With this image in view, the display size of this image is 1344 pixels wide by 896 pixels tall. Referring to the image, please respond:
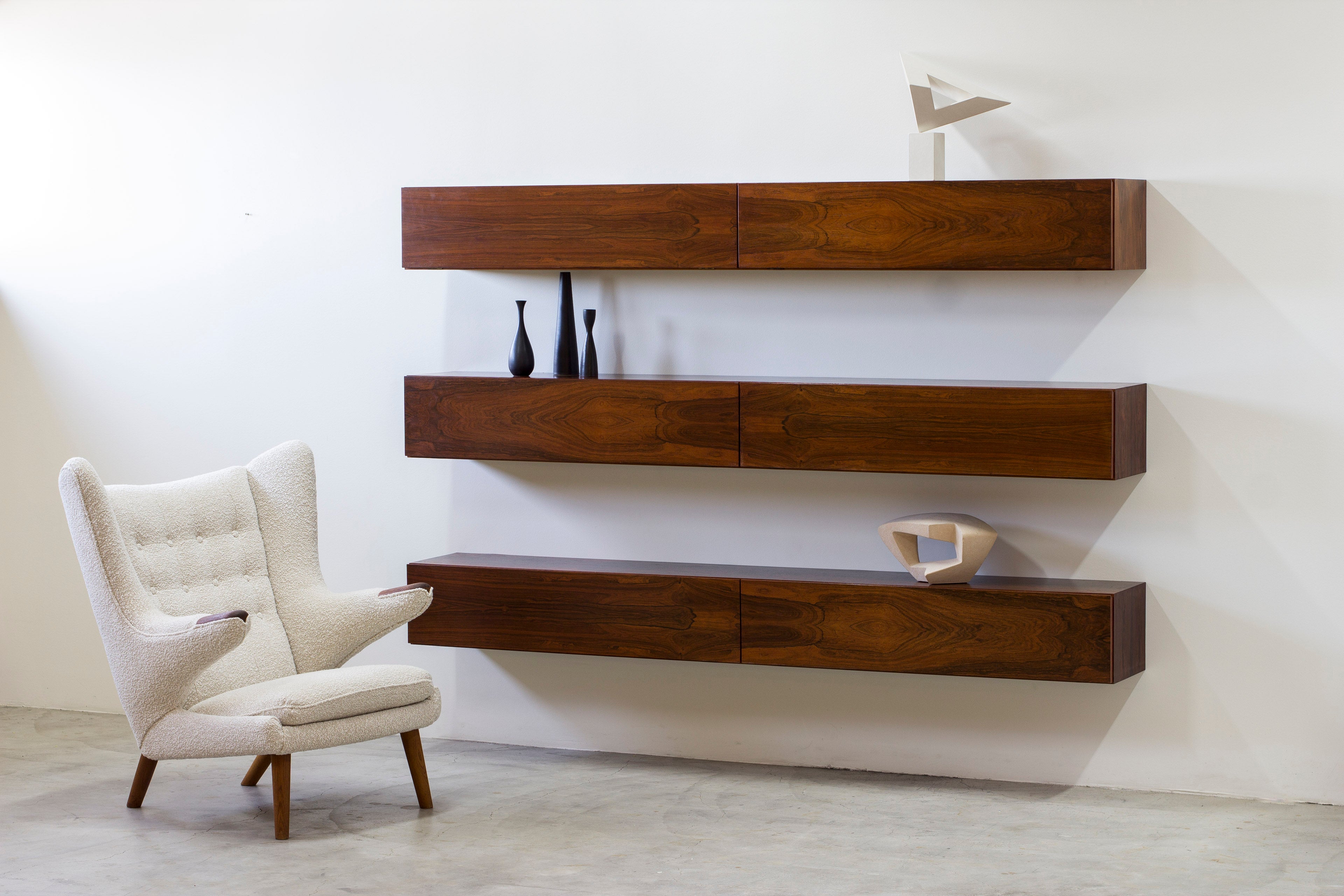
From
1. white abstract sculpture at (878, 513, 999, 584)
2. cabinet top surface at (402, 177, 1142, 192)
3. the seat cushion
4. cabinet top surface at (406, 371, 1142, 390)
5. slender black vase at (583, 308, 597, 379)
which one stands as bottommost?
the seat cushion

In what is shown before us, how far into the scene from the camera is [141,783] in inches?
141

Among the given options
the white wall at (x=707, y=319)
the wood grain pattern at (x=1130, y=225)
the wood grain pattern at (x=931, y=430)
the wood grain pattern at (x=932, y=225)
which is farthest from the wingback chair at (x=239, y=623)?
the wood grain pattern at (x=1130, y=225)

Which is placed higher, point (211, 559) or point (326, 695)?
point (211, 559)

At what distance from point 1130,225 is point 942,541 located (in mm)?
943

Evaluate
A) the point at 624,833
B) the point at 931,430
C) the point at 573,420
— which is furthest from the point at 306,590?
the point at 931,430

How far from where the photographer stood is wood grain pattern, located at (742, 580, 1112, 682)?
345 centimetres

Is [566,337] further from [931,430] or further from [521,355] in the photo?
[931,430]

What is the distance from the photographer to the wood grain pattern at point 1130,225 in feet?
11.1

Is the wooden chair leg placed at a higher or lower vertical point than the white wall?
lower

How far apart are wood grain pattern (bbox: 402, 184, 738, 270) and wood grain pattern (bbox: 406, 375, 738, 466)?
336 millimetres

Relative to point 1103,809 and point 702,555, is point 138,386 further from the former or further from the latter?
point 1103,809

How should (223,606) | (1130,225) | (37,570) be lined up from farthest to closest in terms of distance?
(37,570)
(223,606)
(1130,225)

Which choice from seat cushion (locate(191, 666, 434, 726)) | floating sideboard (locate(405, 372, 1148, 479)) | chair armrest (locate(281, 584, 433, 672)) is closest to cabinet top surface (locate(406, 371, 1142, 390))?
floating sideboard (locate(405, 372, 1148, 479))

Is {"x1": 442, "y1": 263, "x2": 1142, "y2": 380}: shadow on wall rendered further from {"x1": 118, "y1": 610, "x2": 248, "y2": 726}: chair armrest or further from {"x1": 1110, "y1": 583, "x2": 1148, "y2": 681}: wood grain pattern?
{"x1": 118, "y1": 610, "x2": 248, "y2": 726}: chair armrest
